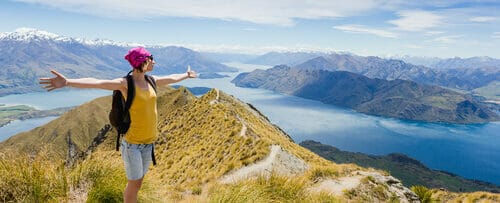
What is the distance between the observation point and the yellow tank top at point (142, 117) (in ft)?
22.2

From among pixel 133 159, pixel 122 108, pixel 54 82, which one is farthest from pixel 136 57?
pixel 133 159

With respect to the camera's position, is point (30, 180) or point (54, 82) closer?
point (54, 82)

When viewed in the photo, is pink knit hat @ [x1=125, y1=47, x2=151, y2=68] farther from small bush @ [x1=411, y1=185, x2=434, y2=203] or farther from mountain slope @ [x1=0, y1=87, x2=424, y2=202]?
small bush @ [x1=411, y1=185, x2=434, y2=203]

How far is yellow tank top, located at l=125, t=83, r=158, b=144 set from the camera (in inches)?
267

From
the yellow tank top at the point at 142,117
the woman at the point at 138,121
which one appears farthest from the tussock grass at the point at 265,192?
the yellow tank top at the point at 142,117

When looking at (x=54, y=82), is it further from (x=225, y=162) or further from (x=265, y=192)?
(x=225, y=162)

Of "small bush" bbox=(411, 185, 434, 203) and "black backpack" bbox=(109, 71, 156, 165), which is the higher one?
"black backpack" bbox=(109, 71, 156, 165)

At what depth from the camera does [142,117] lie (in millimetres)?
6895

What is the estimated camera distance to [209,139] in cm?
3931

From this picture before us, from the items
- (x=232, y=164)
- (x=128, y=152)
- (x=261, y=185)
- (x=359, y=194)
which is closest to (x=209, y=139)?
(x=232, y=164)

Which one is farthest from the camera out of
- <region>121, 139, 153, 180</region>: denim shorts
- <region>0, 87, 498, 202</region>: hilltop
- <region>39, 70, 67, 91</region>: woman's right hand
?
<region>0, 87, 498, 202</region>: hilltop

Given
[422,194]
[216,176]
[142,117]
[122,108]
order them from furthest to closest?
1. [216,176]
2. [422,194]
3. [142,117]
4. [122,108]

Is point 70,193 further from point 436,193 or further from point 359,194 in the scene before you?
point 436,193

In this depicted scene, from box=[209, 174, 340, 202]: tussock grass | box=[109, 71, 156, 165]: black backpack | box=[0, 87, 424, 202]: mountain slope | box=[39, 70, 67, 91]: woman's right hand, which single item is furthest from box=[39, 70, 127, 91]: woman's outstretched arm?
box=[209, 174, 340, 202]: tussock grass
